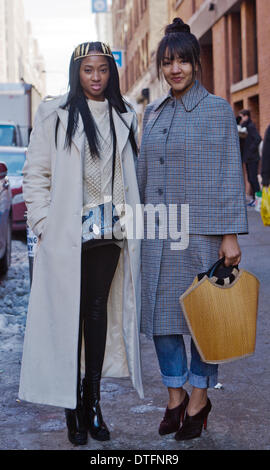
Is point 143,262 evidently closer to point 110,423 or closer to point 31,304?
point 31,304

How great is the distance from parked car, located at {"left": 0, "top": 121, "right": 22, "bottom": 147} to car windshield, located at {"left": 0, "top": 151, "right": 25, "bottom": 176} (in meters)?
3.49

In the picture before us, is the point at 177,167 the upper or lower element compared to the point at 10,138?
lower

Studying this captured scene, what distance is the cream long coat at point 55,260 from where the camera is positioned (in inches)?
136

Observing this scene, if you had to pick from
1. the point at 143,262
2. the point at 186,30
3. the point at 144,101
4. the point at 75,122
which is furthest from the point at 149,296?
the point at 144,101

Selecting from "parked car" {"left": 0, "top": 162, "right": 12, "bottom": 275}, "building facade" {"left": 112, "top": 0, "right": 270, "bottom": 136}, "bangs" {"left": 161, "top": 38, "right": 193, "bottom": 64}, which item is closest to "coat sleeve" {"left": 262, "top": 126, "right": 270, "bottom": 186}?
"parked car" {"left": 0, "top": 162, "right": 12, "bottom": 275}

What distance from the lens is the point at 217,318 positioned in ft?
10.8

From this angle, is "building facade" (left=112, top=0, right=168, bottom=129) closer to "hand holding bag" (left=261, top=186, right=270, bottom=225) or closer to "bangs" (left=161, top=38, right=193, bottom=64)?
"hand holding bag" (left=261, top=186, right=270, bottom=225)

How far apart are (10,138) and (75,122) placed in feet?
44.7

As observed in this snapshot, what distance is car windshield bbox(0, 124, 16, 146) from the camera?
16.6 meters

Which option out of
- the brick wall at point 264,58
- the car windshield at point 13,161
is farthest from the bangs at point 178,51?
the brick wall at point 264,58

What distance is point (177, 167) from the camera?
343cm

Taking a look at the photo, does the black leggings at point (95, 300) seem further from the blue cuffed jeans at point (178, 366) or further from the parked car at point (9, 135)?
the parked car at point (9, 135)

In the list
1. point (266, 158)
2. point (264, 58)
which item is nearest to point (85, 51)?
point (266, 158)
